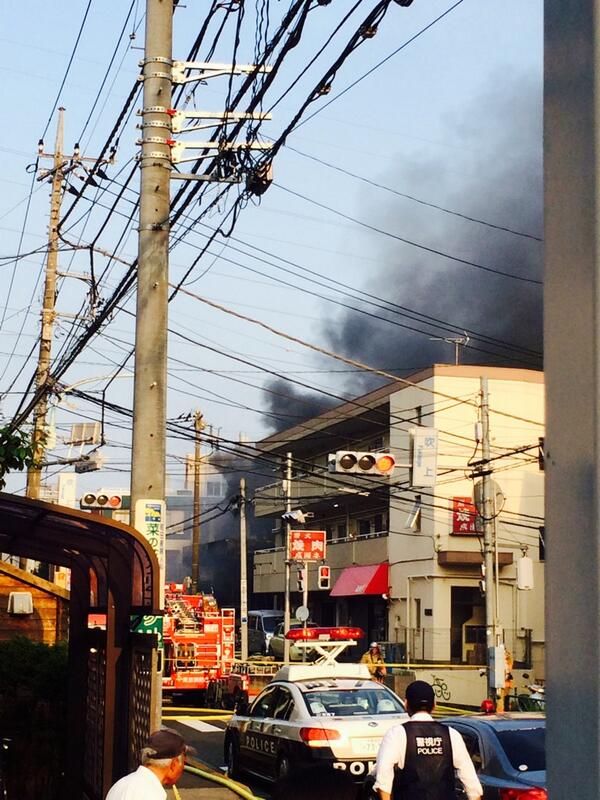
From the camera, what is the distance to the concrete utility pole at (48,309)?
30578 mm

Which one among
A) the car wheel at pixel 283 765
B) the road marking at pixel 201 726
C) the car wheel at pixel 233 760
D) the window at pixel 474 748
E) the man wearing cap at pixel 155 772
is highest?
the man wearing cap at pixel 155 772

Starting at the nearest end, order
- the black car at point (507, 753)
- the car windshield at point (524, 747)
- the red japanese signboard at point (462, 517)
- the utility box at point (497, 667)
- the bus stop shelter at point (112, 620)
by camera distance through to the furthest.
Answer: the bus stop shelter at point (112, 620) → the black car at point (507, 753) → the car windshield at point (524, 747) → the utility box at point (497, 667) → the red japanese signboard at point (462, 517)

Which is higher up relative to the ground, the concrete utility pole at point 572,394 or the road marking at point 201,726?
the concrete utility pole at point 572,394

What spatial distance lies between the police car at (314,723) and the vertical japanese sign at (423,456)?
774 centimetres

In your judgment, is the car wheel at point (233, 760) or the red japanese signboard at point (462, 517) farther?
the red japanese signboard at point (462, 517)

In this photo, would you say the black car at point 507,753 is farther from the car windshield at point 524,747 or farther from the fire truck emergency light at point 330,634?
the fire truck emergency light at point 330,634

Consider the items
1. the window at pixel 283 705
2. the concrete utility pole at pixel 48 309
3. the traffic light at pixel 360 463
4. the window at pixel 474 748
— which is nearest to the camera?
the window at pixel 474 748

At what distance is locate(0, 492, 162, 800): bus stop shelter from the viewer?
8805mm

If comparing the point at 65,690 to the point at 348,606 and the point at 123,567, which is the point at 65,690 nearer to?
the point at 123,567

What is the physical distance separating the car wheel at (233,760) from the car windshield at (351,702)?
2490 millimetres

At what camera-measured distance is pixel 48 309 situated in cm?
3186

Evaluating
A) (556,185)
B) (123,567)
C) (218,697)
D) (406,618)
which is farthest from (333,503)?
(556,185)

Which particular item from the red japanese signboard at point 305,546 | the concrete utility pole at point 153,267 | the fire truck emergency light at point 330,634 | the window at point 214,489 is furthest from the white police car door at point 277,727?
the window at point 214,489

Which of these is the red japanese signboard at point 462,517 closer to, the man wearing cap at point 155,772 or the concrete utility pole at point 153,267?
the concrete utility pole at point 153,267
